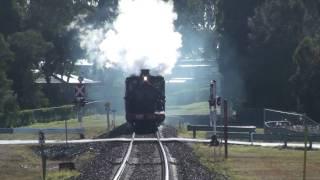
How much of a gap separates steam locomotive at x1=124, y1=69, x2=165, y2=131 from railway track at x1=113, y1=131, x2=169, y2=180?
224 inches

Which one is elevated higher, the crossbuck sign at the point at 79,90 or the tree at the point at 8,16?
the tree at the point at 8,16

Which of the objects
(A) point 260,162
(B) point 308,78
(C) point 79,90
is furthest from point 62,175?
(B) point 308,78

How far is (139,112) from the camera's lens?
42.6m

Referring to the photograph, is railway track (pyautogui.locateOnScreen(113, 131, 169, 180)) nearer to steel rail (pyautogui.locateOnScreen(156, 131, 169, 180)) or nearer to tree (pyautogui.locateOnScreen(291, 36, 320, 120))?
steel rail (pyautogui.locateOnScreen(156, 131, 169, 180))

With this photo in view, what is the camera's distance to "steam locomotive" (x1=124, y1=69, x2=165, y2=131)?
4253cm

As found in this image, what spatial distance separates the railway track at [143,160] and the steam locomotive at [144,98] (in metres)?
5.70

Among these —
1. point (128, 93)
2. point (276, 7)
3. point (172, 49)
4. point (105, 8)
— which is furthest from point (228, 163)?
point (105, 8)

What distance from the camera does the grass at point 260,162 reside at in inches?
931

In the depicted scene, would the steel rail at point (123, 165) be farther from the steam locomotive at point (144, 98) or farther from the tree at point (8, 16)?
the tree at point (8, 16)

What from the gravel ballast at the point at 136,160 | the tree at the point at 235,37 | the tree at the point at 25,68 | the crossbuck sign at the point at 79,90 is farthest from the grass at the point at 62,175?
the tree at the point at 235,37

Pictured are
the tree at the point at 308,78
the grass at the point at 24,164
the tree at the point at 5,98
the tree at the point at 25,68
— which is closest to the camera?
the grass at the point at 24,164

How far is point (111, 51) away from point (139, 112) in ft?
25.5

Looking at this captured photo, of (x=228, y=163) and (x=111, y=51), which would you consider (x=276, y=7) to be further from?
(x=228, y=163)

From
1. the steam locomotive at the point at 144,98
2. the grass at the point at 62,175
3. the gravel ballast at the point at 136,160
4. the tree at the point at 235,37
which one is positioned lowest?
the grass at the point at 62,175
